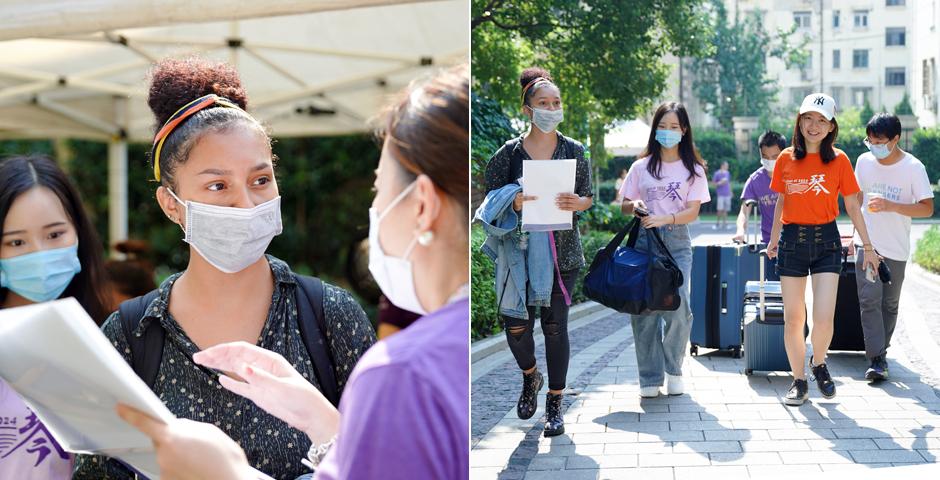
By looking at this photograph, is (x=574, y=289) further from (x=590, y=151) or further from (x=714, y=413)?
(x=714, y=413)

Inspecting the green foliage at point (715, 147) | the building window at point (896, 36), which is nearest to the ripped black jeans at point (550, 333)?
the green foliage at point (715, 147)

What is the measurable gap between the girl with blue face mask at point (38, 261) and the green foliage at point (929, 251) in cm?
204

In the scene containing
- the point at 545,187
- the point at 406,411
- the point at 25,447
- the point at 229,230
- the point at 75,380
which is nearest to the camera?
the point at 406,411

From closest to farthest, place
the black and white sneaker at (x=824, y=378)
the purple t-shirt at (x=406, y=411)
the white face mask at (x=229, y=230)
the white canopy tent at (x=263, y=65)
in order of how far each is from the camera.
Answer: the purple t-shirt at (x=406, y=411), the white face mask at (x=229, y=230), the black and white sneaker at (x=824, y=378), the white canopy tent at (x=263, y=65)

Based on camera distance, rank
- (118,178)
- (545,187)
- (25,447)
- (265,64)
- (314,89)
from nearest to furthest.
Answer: (25,447) → (545,187) → (265,64) → (314,89) → (118,178)

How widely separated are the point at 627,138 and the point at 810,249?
0.55 m

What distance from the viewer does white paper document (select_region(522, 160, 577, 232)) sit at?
2.30 metres

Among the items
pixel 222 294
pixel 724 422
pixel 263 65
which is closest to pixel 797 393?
pixel 724 422

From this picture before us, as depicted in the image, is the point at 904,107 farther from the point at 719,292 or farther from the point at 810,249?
the point at 719,292

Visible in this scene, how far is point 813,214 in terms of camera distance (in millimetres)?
2420

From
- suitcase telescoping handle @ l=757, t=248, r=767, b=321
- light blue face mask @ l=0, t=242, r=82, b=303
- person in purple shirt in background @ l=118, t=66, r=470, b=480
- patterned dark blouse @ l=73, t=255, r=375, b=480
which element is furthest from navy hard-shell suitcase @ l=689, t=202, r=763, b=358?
light blue face mask @ l=0, t=242, r=82, b=303

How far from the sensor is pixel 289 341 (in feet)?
5.79

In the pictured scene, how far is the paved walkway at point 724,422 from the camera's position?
2.59 metres

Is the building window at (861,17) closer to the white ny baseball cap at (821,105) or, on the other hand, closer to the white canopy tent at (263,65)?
the white ny baseball cap at (821,105)
